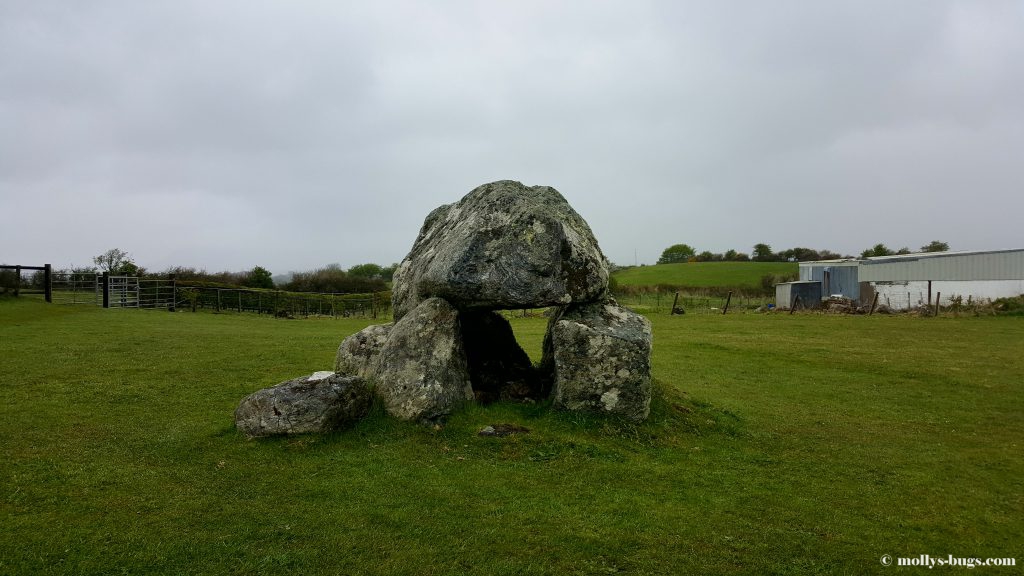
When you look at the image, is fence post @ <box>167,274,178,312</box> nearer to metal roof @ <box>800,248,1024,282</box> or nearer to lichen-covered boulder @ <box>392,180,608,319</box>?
lichen-covered boulder @ <box>392,180,608,319</box>

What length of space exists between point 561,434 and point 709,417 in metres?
3.07

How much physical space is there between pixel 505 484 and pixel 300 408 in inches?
124

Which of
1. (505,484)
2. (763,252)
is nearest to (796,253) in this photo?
(763,252)

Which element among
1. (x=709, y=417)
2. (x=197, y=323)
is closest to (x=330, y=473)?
(x=709, y=417)

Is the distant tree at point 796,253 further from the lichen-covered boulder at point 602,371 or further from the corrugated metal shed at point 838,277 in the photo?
the lichen-covered boulder at point 602,371

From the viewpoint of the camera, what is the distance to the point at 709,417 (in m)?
10.0

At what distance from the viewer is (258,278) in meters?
49.9

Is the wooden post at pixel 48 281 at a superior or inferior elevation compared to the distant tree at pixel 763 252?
inferior

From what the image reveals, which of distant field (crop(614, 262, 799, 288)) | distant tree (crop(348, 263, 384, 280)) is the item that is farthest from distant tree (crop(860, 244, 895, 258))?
distant tree (crop(348, 263, 384, 280))

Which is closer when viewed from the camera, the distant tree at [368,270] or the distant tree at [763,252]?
the distant tree at [368,270]

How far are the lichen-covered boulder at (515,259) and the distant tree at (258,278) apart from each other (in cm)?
4377

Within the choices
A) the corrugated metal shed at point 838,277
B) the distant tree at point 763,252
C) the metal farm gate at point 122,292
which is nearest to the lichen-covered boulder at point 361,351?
the metal farm gate at point 122,292

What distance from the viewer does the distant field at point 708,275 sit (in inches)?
3027

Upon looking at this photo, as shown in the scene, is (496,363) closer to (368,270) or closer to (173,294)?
(173,294)
